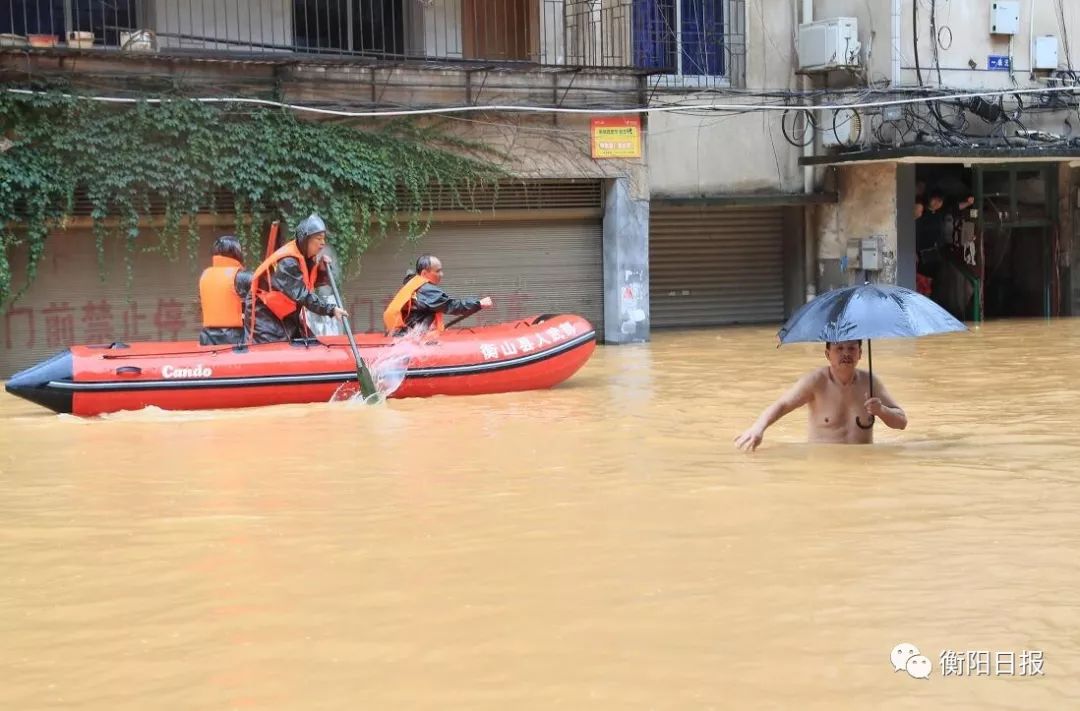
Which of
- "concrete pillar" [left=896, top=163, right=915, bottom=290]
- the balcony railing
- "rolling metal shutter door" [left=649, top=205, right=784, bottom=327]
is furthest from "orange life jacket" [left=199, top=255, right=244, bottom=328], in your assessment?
"concrete pillar" [left=896, top=163, right=915, bottom=290]

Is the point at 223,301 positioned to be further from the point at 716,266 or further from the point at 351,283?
the point at 716,266

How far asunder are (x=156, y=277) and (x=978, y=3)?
12.3 m

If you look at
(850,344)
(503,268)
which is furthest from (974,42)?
(850,344)

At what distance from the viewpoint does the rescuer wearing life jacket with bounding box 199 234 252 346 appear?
1291 cm

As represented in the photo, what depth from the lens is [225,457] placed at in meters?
9.61

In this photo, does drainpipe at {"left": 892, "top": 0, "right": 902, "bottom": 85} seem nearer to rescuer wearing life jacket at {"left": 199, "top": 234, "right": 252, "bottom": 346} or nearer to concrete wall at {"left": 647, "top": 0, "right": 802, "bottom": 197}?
concrete wall at {"left": 647, "top": 0, "right": 802, "bottom": 197}

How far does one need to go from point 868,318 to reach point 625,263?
37.3ft

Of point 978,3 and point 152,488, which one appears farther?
point 978,3

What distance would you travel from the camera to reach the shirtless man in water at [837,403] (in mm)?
8070

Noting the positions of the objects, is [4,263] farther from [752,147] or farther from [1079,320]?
[1079,320]

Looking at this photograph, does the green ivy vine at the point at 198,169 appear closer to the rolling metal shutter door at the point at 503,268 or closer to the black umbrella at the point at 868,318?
the rolling metal shutter door at the point at 503,268

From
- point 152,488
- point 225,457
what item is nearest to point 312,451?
point 225,457

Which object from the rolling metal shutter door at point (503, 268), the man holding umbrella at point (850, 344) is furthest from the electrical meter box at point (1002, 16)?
the man holding umbrella at point (850, 344)

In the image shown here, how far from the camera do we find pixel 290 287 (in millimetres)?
12617
